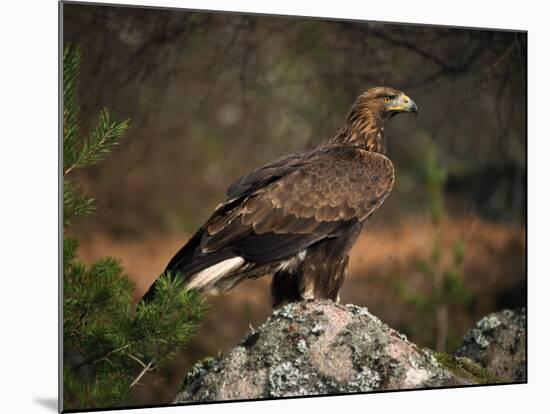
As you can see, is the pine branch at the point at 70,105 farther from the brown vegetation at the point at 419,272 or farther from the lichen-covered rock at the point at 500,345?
the lichen-covered rock at the point at 500,345

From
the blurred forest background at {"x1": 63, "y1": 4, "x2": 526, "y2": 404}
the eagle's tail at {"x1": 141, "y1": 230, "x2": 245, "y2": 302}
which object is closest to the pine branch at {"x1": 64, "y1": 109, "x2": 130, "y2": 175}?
the blurred forest background at {"x1": 63, "y1": 4, "x2": 526, "y2": 404}

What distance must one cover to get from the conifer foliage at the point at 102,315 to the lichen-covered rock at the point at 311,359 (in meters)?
0.30

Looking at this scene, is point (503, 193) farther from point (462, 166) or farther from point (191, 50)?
point (191, 50)

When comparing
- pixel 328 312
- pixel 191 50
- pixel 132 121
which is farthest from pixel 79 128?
pixel 328 312

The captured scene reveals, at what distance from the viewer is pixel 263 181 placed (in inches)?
244

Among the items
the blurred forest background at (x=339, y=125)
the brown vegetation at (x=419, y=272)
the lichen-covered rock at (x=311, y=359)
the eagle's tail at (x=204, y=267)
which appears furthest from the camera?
the brown vegetation at (x=419, y=272)

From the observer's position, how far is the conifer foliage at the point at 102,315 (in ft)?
18.1

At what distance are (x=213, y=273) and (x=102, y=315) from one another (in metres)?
0.71

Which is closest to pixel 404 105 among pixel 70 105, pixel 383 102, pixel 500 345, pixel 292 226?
pixel 383 102

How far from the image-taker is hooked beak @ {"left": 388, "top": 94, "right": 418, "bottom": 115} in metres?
6.62

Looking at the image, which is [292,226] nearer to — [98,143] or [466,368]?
[98,143]

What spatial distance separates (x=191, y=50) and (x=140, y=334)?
1.87 meters

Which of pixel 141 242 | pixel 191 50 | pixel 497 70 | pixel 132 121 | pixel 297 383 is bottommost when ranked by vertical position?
pixel 297 383

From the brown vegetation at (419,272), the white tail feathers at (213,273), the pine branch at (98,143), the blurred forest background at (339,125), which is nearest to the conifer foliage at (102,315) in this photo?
the pine branch at (98,143)
